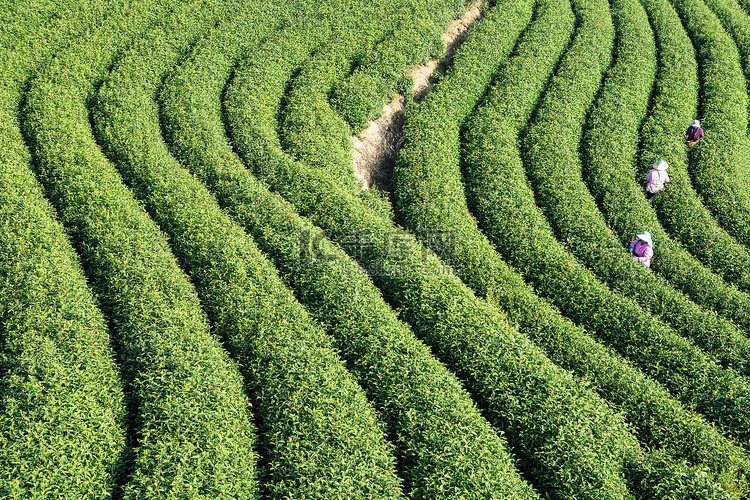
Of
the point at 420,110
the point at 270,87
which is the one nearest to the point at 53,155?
the point at 270,87

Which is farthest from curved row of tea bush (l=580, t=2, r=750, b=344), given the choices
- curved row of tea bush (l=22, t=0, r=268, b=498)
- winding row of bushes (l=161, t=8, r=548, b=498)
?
curved row of tea bush (l=22, t=0, r=268, b=498)

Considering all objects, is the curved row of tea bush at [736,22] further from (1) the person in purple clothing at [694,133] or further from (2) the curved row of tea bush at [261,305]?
(2) the curved row of tea bush at [261,305]

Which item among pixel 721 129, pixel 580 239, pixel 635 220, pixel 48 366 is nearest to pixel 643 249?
pixel 580 239

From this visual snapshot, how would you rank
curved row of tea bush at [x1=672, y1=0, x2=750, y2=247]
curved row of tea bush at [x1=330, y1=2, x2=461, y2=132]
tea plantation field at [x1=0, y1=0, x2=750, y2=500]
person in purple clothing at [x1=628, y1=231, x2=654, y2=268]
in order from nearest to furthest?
tea plantation field at [x1=0, y1=0, x2=750, y2=500], person in purple clothing at [x1=628, y1=231, x2=654, y2=268], curved row of tea bush at [x1=672, y1=0, x2=750, y2=247], curved row of tea bush at [x1=330, y1=2, x2=461, y2=132]

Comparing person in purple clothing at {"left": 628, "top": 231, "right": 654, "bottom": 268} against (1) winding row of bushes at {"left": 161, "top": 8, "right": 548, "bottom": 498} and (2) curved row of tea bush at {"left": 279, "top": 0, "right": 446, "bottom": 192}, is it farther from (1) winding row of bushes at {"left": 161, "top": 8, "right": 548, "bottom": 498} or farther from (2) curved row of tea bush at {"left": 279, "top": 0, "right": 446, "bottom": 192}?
→ (2) curved row of tea bush at {"left": 279, "top": 0, "right": 446, "bottom": 192}

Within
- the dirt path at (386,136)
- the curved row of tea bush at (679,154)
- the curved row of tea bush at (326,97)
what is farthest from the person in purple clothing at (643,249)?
the curved row of tea bush at (326,97)

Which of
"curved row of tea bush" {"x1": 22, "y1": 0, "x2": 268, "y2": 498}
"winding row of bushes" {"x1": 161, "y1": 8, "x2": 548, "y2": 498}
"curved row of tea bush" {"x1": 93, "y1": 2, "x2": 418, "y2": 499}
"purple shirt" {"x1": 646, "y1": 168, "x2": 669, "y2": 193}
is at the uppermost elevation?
"purple shirt" {"x1": 646, "y1": 168, "x2": 669, "y2": 193}

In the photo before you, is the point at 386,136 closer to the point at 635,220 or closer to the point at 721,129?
the point at 635,220
